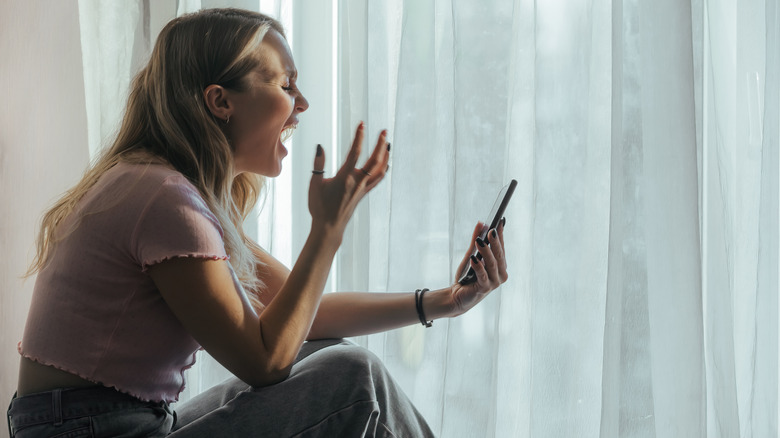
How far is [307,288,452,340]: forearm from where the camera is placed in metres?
1.12

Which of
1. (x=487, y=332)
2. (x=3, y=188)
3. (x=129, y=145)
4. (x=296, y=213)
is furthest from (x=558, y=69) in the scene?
(x=3, y=188)

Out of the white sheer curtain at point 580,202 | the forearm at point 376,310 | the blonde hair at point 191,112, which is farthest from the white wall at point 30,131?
the forearm at point 376,310

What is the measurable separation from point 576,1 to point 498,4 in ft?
0.45

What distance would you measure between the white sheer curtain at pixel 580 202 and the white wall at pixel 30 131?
2.10 feet

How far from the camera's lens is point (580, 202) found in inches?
48.6

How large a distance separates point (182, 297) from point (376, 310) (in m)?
0.38

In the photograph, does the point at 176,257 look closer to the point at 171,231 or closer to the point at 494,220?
the point at 171,231

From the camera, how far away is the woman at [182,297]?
84 cm

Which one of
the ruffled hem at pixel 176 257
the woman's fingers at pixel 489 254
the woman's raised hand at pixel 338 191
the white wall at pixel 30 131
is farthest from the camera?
the white wall at pixel 30 131

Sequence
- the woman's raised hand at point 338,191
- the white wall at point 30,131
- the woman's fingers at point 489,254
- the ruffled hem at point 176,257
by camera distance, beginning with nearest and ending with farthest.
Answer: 1. the ruffled hem at point 176,257
2. the woman's raised hand at point 338,191
3. the woman's fingers at point 489,254
4. the white wall at point 30,131

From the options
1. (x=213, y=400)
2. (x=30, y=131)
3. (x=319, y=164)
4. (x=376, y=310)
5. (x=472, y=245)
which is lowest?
(x=213, y=400)

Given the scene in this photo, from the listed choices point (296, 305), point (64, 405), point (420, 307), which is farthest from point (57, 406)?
point (420, 307)

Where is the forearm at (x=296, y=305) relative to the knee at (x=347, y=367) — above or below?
above

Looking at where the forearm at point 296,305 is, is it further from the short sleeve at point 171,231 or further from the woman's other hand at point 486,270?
the woman's other hand at point 486,270
